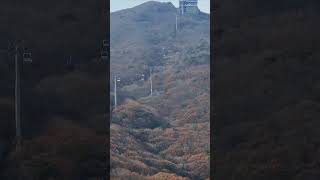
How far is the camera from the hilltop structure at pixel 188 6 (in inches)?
219

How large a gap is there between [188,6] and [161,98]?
1.52 m

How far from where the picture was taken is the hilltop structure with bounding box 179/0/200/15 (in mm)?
5568

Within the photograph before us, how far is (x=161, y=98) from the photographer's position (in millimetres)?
6605
